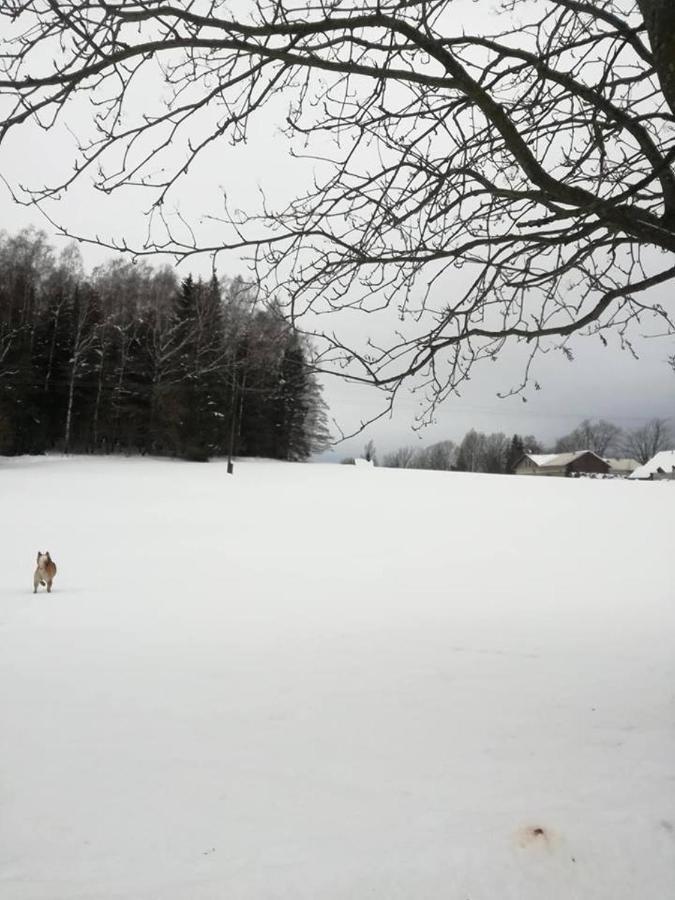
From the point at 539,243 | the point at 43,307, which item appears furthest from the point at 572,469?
the point at 539,243

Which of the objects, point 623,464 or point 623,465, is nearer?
point 623,465

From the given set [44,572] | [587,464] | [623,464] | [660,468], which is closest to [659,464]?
[660,468]

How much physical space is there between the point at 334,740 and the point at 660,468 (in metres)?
57.9

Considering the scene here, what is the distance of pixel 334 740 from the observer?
2588 millimetres

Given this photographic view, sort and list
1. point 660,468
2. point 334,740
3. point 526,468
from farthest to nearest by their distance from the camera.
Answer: point 526,468 < point 660,468 < point 334,740

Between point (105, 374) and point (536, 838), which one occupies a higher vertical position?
point (105, 374)

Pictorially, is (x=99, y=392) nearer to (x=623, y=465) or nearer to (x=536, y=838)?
(x=536, y=838)

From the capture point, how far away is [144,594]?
6.65 m

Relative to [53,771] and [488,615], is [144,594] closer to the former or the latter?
[488,615]

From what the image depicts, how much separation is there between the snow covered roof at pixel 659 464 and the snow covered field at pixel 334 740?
50657 mm

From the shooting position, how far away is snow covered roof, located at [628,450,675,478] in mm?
50969

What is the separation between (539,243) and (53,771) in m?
3.62

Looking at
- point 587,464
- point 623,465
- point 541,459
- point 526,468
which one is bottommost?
point 526,468

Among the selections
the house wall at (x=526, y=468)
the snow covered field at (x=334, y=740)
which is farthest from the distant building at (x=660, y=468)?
the snow covered field at (x=334, y=740)
